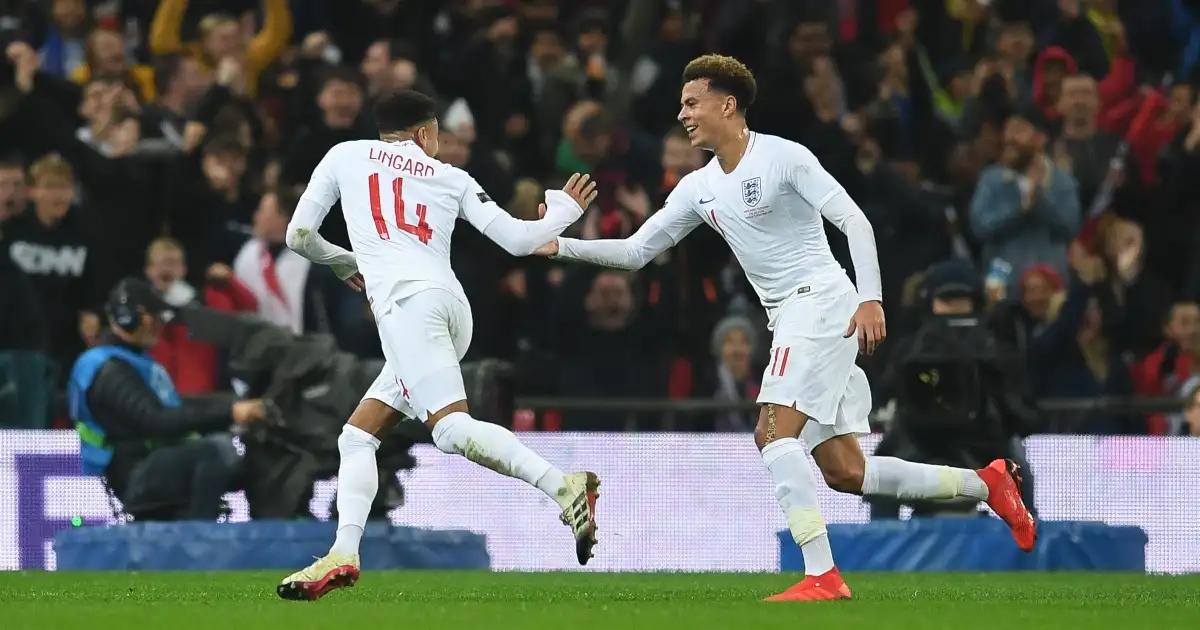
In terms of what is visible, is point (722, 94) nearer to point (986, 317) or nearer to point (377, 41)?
point (986, 317)

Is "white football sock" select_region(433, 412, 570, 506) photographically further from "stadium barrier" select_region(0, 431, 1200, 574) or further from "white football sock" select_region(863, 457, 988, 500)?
"stadium barrier" select_region(0, 431, 1200, 574)

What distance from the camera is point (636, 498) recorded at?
45.4ft

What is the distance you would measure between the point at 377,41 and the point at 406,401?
8.19 meters

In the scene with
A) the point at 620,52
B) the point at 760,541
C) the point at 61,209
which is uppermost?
the point at 620,52

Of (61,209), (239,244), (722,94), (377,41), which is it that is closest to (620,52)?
(377,41)

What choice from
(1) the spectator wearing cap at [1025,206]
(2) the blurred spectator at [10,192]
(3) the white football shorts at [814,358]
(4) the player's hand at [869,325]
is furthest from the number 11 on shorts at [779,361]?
(2) the blurred spectator at [10,192]

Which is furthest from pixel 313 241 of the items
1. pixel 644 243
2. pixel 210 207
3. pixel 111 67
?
pixel 111 67

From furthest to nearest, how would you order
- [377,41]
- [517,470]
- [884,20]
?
[884,20]
[377,41]
[517,470]

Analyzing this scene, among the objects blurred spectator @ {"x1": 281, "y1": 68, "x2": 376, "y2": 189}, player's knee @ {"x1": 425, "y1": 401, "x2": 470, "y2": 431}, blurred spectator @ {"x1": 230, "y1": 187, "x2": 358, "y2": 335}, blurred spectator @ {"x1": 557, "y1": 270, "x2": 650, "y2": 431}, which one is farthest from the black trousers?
player's knee @ {"x1": 425, "y1": 401, "x2": 470, "y2": 431}

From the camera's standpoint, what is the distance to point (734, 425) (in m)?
14.9

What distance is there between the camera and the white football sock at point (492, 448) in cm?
928

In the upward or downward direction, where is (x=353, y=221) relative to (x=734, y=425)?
upward

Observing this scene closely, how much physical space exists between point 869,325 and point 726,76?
1392mm

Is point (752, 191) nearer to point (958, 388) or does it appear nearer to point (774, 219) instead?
point (774, 219)
